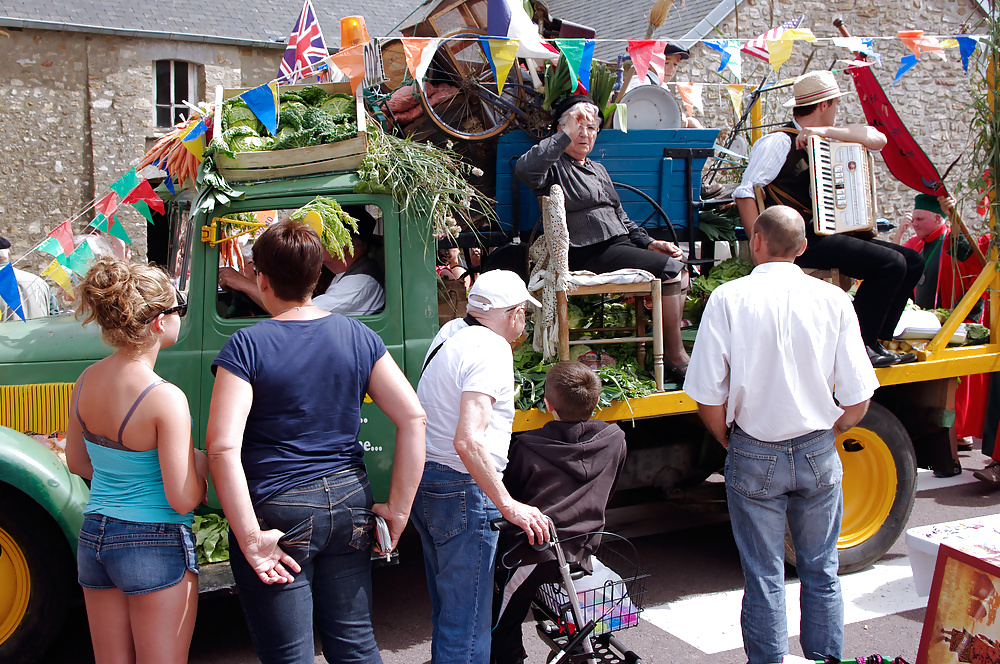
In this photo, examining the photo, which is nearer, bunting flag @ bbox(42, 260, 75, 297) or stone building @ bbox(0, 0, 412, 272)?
bunting flag @ bbox(42, 260, 75, 297)

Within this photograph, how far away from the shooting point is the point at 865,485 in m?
4.35

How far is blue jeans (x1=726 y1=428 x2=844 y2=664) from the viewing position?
9.30 feet

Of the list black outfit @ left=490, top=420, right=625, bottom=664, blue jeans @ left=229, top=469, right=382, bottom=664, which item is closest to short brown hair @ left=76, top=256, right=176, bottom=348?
blue jeans @ left=229, top=469, right=382, bottom=664

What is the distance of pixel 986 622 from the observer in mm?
2119

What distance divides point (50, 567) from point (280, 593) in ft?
5.21

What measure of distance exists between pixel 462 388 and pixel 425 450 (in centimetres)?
26

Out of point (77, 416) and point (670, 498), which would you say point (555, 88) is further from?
point (77, 416)

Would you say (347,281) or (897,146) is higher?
(897,146)

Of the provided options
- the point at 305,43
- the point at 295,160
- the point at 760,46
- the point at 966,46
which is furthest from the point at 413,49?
the point at 966,46

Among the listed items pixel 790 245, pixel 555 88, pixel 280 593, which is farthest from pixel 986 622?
pixel 555 88

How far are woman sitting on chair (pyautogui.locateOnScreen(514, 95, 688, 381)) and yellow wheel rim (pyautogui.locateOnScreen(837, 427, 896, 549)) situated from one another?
3.77ft

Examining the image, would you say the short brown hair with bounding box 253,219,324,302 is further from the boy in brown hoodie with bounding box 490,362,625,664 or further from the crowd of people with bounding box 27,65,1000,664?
the boy in brown hoodie with bounding box 490,362,625,664

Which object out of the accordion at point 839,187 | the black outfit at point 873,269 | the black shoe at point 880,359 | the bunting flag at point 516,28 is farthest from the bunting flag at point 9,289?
the black shoe at point 880,359

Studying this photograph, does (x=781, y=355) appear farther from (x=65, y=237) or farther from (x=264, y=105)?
(x=65, y=237)
